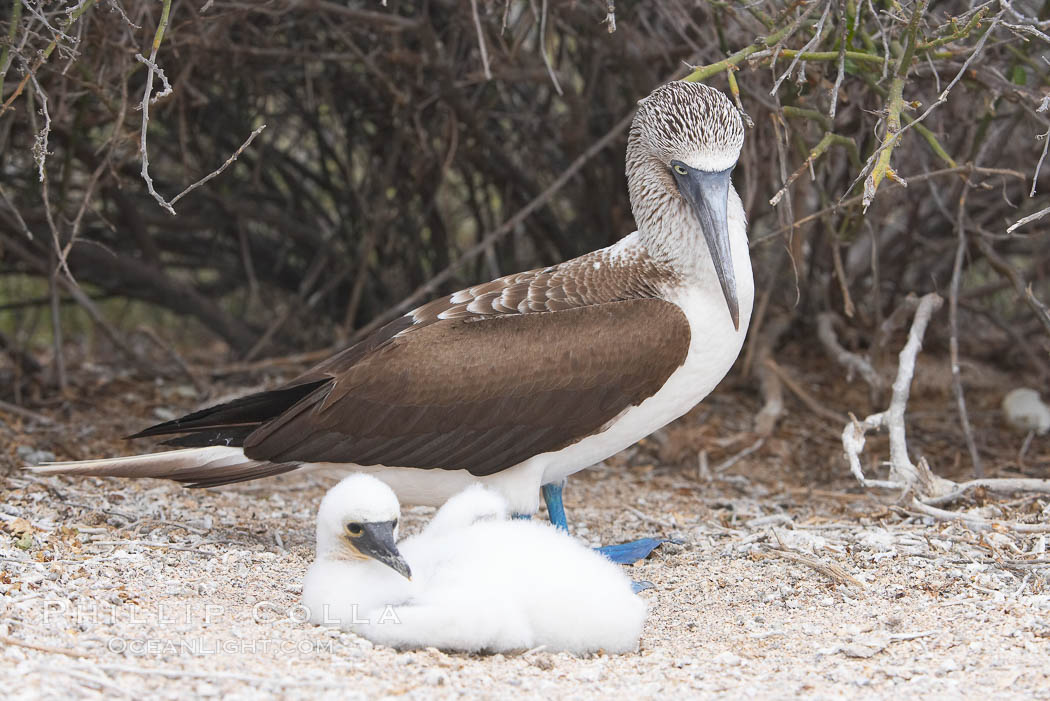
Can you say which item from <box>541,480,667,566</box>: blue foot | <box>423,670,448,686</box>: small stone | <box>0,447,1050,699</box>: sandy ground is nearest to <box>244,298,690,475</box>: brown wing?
<box>541,480,667,566</box>: blue foot

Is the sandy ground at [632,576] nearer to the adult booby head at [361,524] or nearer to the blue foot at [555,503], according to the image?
the adult booby head at [361,524]

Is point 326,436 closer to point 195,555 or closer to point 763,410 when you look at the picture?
point 195,555

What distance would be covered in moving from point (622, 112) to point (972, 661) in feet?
13.2

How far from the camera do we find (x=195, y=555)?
3926mm

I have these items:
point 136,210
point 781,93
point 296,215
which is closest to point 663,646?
point 781,93

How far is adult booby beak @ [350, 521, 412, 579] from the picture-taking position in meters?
3.30

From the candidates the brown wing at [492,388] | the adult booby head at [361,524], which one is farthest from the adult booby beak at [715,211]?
the adult booby head at [361,524]

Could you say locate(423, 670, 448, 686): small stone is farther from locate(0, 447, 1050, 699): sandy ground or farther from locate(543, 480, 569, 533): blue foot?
locate(543, 480, 569, 533): blue foot

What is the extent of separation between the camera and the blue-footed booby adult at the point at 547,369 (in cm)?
395

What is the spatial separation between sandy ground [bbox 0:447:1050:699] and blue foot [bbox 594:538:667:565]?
72 millimetres

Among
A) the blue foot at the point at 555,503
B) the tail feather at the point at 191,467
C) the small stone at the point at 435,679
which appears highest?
the tail feather at the point at 191,467

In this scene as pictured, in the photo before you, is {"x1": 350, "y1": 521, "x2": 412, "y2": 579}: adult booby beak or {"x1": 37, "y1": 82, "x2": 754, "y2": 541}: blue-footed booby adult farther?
{"x1": 37, "y1": 82, "x2": 754, "y2": 541}: blue-footed booby adult

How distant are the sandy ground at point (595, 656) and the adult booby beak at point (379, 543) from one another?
23cm

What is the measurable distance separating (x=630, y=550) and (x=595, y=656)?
1.07 metres
